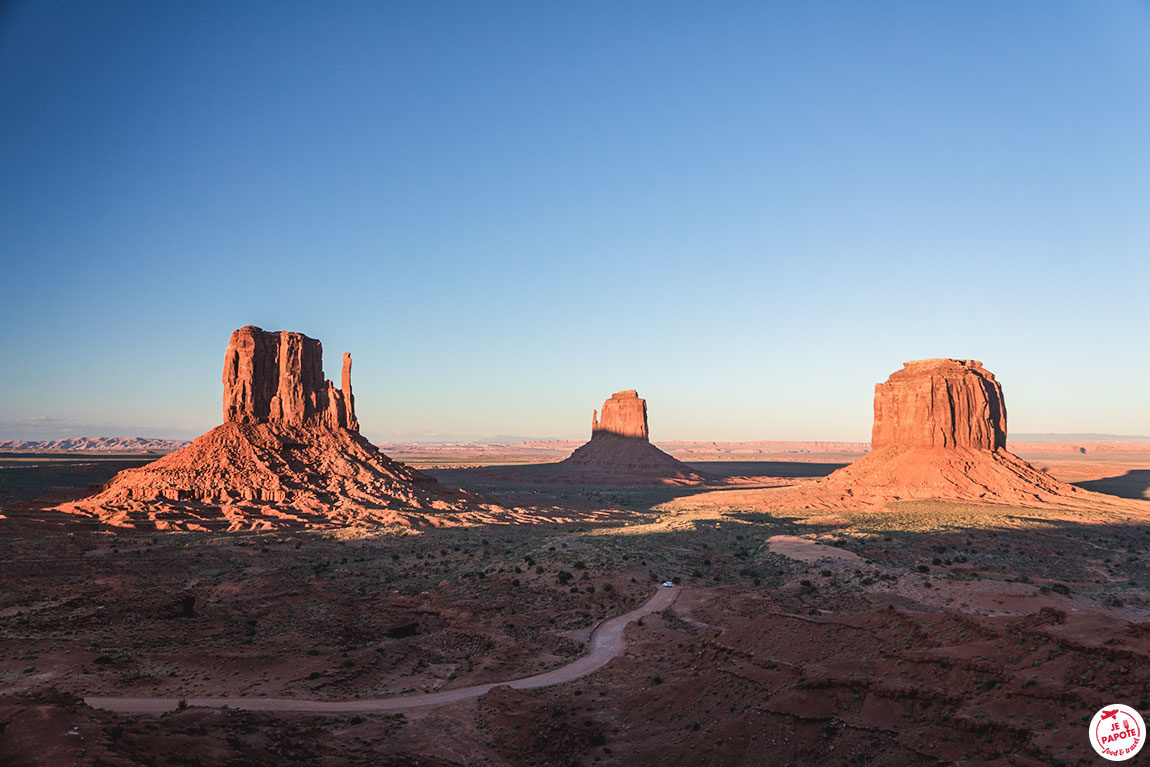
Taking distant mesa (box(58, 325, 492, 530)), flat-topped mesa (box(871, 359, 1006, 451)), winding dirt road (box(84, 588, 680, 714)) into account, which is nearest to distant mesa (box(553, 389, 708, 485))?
flat-topped mesa (box(871, 359, 1006, 451))

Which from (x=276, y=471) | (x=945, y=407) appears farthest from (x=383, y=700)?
(x=945, y=407)

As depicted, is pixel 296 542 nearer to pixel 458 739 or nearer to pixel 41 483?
pixel 458 739

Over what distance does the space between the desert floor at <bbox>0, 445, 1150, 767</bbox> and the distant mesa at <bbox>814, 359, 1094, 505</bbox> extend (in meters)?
28.1

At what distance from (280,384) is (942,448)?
296ft

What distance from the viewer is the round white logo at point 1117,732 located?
41.4 ft

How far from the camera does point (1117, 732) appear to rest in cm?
1324

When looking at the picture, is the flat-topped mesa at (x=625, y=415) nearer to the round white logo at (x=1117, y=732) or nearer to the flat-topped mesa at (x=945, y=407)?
the flat-topped mesa at (x=945, y=407)

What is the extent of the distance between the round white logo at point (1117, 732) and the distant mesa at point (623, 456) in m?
122

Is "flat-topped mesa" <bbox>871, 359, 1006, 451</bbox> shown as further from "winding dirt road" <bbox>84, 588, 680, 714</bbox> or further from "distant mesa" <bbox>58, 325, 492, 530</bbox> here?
"winding dirt road" <bbox>84, 588, 680, 714</bbox>

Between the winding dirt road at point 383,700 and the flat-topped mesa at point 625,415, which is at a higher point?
the flat-topped mesa at point 625,415

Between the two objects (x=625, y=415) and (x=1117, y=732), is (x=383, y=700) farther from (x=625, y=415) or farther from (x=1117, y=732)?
Result: (x=625, y=415)

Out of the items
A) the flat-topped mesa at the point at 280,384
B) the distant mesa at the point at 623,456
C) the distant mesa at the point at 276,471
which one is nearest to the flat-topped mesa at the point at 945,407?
the distant mesa at the point at 623,456

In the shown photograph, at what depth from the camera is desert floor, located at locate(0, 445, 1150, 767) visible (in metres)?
15.9

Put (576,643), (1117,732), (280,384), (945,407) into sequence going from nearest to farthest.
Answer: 1. (1117,732)
2. (576,643)
3. (280,384)
4. (945,407)
